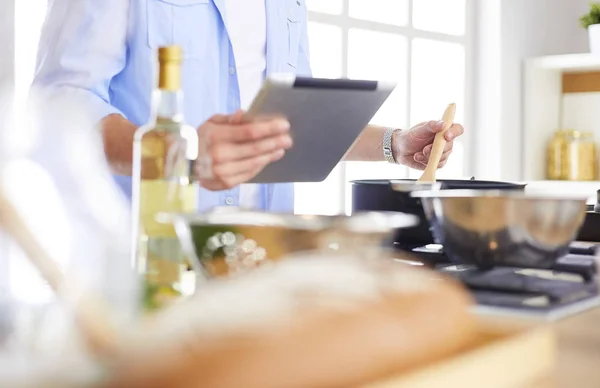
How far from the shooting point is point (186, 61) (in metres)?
1.77

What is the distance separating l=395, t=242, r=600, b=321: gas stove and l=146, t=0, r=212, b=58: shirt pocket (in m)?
0.91

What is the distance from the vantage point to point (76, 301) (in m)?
0.40

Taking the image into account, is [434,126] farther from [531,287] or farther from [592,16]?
[592,16]

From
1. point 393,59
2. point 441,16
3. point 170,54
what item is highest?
point 441,16

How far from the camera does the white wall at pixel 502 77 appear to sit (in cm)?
402

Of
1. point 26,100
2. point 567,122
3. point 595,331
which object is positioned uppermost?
point 567,122

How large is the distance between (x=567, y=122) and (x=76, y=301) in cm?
418

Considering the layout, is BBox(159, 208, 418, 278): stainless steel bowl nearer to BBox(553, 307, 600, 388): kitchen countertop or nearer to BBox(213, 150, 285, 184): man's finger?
BBox(553, 307, 600, 388): kitchen countertop

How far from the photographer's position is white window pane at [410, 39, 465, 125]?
3805 millimetres

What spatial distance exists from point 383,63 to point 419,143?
1995 mm

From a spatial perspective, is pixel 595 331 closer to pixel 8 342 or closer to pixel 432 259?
pixel 432 259

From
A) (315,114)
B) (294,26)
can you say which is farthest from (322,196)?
(315,114)

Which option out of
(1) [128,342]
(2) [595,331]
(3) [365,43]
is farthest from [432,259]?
(3) [365,43]

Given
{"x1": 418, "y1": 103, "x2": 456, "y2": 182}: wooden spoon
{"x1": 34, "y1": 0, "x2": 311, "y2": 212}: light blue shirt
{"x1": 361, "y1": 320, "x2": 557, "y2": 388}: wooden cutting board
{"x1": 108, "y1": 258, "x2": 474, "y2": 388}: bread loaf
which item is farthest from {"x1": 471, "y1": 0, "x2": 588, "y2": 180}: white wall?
{"x1": 108, "y1": 258, "x2": 474, "y2": 388}: bread loaf
